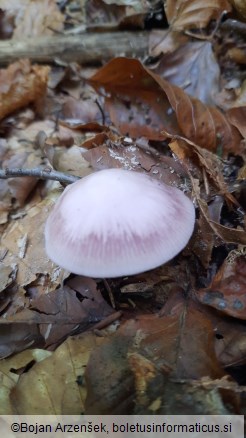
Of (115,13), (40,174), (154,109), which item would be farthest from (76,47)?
(40,174)

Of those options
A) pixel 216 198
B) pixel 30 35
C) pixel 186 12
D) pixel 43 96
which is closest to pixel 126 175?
pixel 216 198

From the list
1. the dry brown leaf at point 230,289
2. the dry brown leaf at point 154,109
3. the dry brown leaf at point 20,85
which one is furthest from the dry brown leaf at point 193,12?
the dry brown leaf at point 230,289

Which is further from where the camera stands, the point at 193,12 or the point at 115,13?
the point at 115,13

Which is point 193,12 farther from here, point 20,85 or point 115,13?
point 20,85

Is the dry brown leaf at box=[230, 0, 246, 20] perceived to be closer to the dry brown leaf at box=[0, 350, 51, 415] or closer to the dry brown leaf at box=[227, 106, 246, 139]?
the dry brown leaf at box=[227, 106, 246, 139]

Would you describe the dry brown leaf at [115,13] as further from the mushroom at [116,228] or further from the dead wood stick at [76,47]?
the mushroom at [116,228]

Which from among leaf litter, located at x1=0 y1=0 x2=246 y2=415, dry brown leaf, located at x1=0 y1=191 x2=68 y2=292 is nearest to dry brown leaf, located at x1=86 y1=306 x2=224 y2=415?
leaf litter, located at x1=0 y1=0 x2=246 y2=415
